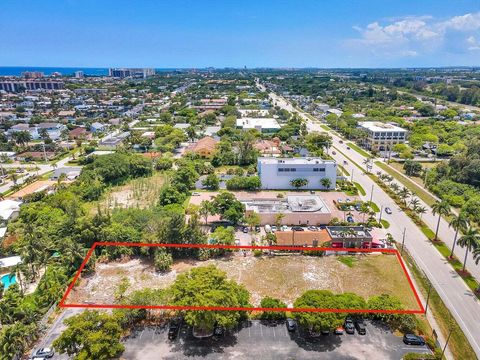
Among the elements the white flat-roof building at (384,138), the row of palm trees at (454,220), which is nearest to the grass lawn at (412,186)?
the row of palm trees at (454,220)

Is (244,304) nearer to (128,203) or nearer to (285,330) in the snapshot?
(285,330)

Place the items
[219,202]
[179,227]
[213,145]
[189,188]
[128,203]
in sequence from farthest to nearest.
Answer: [213,145] < [189,188] < [128,203] < [219,202] < [179,227]

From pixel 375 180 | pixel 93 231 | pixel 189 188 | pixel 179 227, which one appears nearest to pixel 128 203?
pixel 189 188

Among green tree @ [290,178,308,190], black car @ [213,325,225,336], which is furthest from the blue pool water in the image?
green tree @ [290,178,308,190]

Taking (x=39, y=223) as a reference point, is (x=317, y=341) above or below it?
below

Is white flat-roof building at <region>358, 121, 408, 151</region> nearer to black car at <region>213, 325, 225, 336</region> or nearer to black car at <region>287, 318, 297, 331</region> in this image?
black car at <region>287, 318, 297, 331</region>

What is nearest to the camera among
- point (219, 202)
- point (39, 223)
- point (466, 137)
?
point (39, 223)
